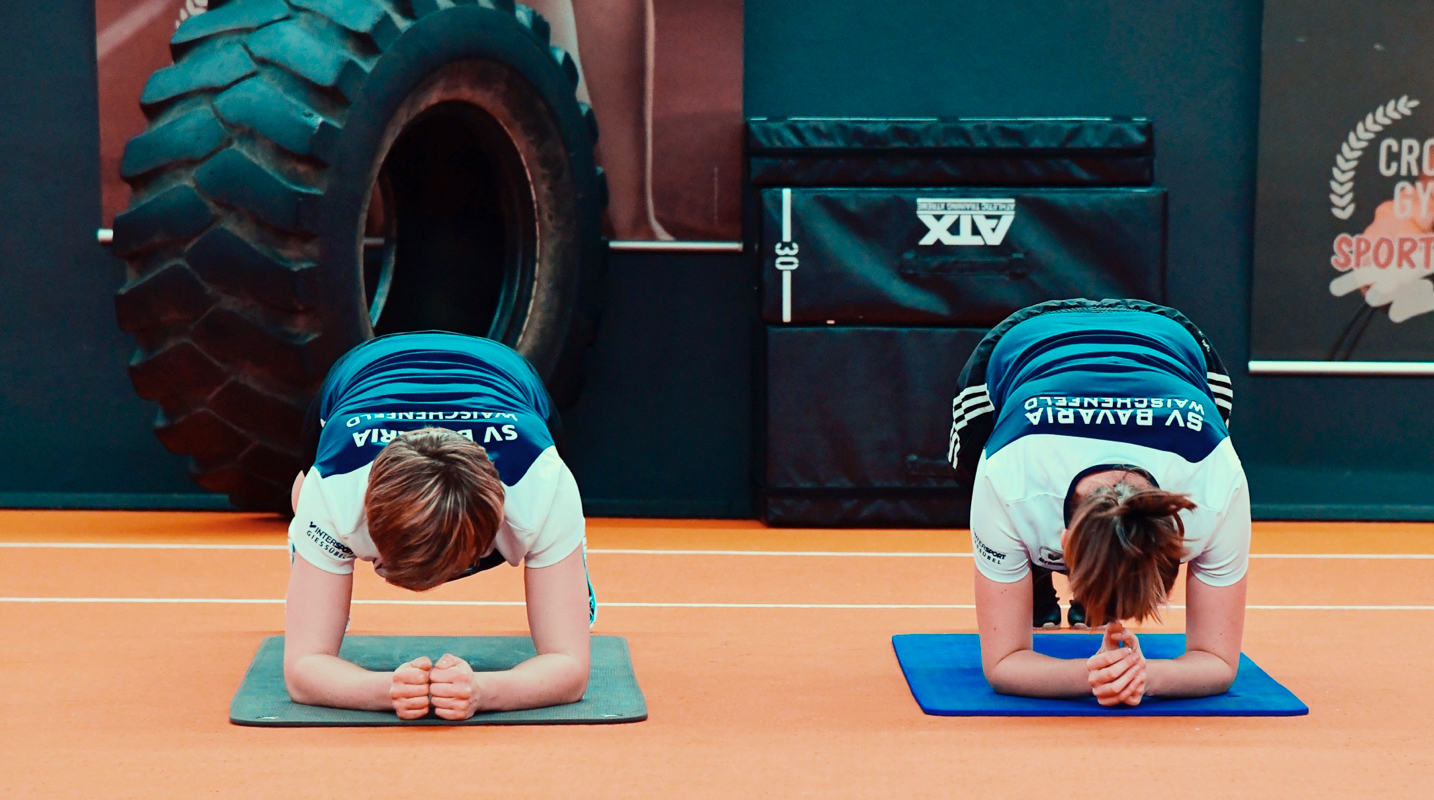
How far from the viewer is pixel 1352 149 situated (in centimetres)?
491

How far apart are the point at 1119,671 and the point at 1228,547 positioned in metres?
0.28

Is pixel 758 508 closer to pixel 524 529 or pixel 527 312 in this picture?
pixel 527 312

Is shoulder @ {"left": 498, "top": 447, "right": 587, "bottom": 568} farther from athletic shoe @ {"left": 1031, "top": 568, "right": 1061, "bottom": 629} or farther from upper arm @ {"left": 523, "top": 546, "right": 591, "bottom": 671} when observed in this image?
athletic shoe @ {"left": 1031, "top": 568, "right": 1061, "bottom": 629}

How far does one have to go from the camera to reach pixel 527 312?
187 inches

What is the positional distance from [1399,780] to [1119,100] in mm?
3354

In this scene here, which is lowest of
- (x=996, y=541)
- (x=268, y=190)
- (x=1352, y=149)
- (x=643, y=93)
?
(x=996, y=541)

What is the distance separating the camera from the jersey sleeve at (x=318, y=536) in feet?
7.39

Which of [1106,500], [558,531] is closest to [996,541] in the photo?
[1106,500]

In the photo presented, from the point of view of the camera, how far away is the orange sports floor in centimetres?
205

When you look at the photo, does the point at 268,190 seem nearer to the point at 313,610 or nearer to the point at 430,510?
the point at 313,610

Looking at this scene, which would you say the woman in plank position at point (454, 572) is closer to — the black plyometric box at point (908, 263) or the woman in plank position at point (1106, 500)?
the woman in plank position at point (1106, 500)

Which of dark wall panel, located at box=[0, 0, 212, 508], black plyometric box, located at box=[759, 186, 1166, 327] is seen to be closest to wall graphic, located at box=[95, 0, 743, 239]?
dark wall panel, located at box=[0, 0, 212, 508]

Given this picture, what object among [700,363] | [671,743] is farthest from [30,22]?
[671,743]

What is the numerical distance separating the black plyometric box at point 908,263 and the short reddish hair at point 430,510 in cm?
264
